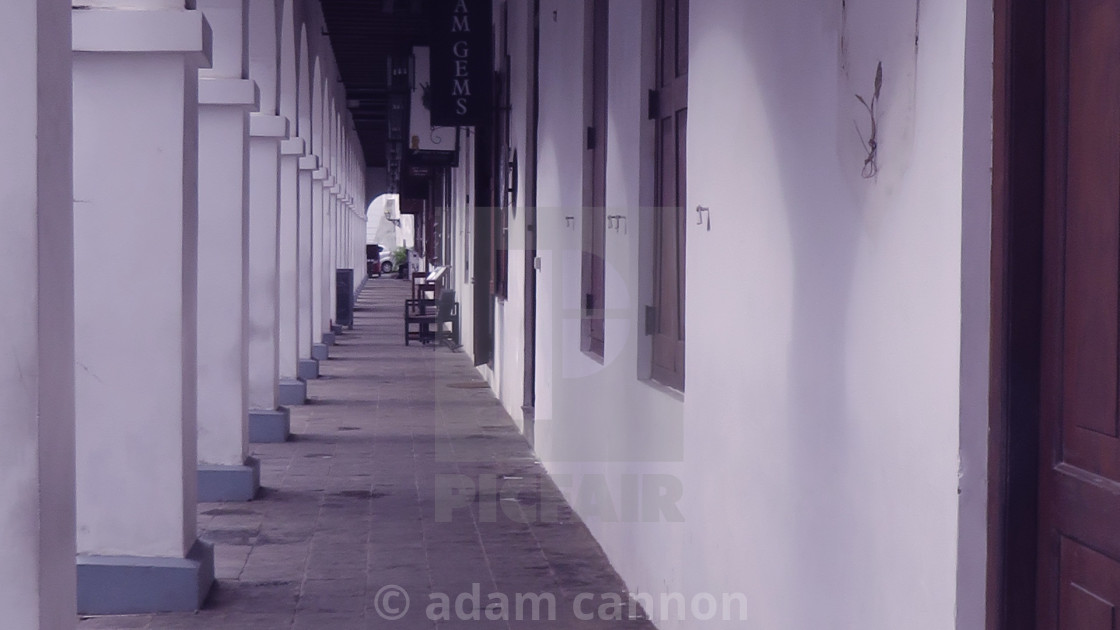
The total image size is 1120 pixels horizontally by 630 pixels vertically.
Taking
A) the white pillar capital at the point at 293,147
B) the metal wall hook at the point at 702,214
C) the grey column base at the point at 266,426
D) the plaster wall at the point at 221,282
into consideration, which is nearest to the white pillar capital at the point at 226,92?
the plaster wall at the point at 221,282

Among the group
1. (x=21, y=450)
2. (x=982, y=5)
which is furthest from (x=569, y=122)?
(x=982, y=5)

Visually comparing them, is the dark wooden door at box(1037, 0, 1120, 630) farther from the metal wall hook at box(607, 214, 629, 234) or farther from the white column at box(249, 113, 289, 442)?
the white column at box(249, 113, 289, 442)

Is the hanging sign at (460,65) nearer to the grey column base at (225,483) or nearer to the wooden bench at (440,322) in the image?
the grey column base at (225,483)

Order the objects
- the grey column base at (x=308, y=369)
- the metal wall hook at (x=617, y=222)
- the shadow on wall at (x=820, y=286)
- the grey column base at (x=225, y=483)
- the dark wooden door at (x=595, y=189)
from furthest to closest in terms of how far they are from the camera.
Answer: the grey column base at (x=308, y=369)
the grey column base at (x=225, y=483)
the dark wooden door at (x=595, y=189)
the metal wall hook at (x=617, y=222)
the shadow on wall at (x=820, y=286)

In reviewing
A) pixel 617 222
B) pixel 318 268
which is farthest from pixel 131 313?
pixel 318 268

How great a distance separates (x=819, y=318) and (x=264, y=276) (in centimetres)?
784

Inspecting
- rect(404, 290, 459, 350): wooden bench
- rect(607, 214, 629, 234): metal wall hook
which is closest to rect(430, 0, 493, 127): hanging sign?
rect(607, 214, 629, 234): metal wall hook

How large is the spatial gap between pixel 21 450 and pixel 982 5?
8.72 feet

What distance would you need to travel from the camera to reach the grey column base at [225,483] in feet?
27.5

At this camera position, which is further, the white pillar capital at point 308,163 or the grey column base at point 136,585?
the white pillar capital at point 308,163

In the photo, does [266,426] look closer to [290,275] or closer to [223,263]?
[290,275]

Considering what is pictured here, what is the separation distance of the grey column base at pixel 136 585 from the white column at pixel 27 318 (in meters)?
2.07

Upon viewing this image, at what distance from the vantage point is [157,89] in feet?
19.3

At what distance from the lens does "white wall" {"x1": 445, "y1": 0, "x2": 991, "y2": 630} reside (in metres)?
2.66
